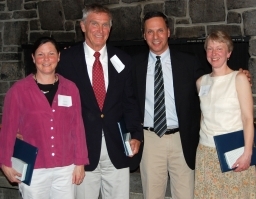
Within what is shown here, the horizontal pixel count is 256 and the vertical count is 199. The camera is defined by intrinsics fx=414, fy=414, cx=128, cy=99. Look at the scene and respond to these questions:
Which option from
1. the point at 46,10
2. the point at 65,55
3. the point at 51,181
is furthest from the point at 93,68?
the point at 46,10

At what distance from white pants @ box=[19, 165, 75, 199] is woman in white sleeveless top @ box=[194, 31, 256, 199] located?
31.4 inches

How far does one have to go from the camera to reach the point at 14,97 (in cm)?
232

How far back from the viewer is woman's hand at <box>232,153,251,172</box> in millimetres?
2367

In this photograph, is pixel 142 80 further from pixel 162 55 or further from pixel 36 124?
pixel 36 124

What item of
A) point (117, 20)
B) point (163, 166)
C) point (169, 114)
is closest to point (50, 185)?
point (163, 166)

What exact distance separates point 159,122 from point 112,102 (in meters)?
0.34

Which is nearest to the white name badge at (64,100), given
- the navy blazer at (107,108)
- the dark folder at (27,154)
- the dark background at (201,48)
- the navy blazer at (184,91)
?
the navy blazer at (107,108)

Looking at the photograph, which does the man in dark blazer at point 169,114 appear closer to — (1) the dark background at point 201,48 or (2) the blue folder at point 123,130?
Result: (2) the blue folder at point 123,130

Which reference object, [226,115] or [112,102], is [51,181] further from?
[226,115]

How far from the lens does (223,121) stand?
7.92ft

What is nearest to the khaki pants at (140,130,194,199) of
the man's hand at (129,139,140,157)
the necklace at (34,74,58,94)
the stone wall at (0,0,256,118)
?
the man's hand at (129,139,140,157)

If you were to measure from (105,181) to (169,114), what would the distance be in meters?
0.60

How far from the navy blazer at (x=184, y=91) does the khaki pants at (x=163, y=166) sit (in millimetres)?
55

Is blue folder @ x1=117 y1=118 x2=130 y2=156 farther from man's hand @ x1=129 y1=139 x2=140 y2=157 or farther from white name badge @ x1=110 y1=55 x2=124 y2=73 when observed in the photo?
white name badge @ x1=110 y1=55 x2=124 y2=73
